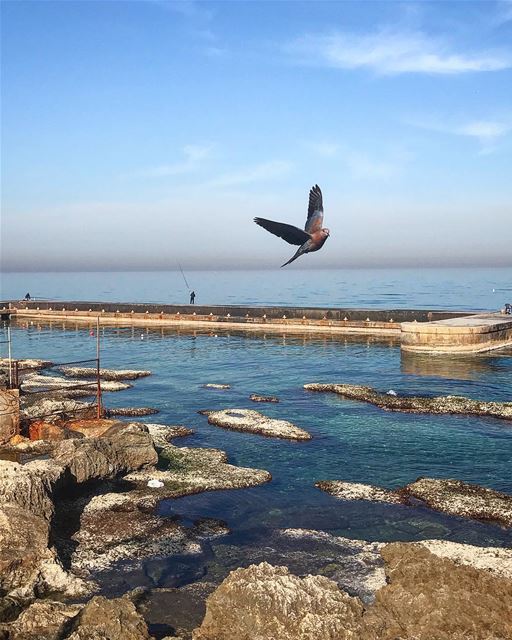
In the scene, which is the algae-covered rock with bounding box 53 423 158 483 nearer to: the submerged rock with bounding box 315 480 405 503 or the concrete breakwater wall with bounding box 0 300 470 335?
the submerged rock with bounding box 315 480 405 503

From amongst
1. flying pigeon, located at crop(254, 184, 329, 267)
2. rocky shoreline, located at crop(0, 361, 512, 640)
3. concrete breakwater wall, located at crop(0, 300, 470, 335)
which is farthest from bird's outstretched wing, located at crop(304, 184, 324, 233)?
concrete breakwater wall, located at crop(0, 300, 470, 335)

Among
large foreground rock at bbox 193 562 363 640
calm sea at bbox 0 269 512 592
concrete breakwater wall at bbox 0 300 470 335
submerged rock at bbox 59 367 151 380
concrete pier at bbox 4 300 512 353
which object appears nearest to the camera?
large foreground rock at bbox 193 562 363 640

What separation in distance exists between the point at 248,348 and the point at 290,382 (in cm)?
2184

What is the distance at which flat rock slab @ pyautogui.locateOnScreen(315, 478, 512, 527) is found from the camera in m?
21.4

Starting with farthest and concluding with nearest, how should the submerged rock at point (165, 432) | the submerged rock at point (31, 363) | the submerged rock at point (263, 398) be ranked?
1. the submerged rock at point (31, 363)
2. the submerged rock at point (263, 398)
3. the submerged rock at point (165, 432)

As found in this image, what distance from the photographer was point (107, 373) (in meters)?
52.4

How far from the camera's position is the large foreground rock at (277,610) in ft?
35.8

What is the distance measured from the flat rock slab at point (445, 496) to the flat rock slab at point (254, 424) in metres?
7.18

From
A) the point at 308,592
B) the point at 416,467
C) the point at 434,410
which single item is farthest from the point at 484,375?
the point at 308,592

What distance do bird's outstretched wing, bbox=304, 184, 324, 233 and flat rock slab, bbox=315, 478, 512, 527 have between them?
40.9 ft

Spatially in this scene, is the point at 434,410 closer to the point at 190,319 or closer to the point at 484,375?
the point at 484,375

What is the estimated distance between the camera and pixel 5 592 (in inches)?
590

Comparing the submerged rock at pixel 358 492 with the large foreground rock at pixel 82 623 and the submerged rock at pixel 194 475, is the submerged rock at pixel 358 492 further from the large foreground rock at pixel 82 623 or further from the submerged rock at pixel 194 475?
the large foreground rock at pixel 82 623

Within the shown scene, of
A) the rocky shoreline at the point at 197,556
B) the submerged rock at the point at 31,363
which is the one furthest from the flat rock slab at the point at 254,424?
the submerged rock at the point at 31,363
